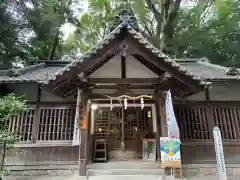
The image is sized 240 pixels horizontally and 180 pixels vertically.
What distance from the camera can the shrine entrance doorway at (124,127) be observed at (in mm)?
10227

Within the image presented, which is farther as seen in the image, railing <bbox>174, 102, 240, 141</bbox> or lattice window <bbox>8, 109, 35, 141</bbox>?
railing <bbox>174, 102, 240, 141</bbox>

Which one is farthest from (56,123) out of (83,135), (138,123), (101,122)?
(138,123)

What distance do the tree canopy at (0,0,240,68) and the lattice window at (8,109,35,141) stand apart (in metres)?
7.91

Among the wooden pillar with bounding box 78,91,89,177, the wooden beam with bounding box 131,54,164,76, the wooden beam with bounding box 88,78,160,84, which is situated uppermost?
the wooden beam with bounding box 131,54,164,76

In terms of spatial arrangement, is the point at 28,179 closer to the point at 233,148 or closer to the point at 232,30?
the point at 233,148

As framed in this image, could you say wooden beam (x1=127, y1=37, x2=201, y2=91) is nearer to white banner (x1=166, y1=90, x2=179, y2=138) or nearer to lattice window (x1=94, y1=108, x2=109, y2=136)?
white banner (x1=166, y1=90, x2=179, y2=138)

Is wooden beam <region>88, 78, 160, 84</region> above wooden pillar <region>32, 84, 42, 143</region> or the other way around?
above

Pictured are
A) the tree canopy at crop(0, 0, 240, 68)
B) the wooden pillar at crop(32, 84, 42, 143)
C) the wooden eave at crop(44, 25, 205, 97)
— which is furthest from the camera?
the tree canopy at crop(0, 0, 240, 68)

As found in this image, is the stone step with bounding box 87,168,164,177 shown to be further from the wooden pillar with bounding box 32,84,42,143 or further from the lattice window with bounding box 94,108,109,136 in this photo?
the lattice window with bounding box 94,108,109,136

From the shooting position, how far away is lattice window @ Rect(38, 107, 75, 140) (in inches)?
320

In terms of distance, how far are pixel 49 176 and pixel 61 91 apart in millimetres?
3431

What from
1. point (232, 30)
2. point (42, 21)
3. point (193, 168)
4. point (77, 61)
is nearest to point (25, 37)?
point (42, 21)

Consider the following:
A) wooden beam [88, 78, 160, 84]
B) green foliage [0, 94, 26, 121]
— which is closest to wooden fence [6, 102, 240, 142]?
green foliage [0, 94, 26, 121]

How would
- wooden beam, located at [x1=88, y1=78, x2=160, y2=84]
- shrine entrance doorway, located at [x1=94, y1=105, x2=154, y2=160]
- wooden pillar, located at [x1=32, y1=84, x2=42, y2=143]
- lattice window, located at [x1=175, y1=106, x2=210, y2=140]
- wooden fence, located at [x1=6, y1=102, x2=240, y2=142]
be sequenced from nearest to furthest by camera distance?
wooden beam, located at [x1=88, y1=78, x2=160, y2=84]
wooden pillar, located at [x1=32, y1=84, x2=42, y2=143]
wooden fence, located at [x1=6, y1=102, x2=240, y2=142]
lattice window, located at [x1=175, y1=106, x2=210, y2=140]
shrine entrance doorway, located at [x1=94, y1=105, x2=154, y2=160]
